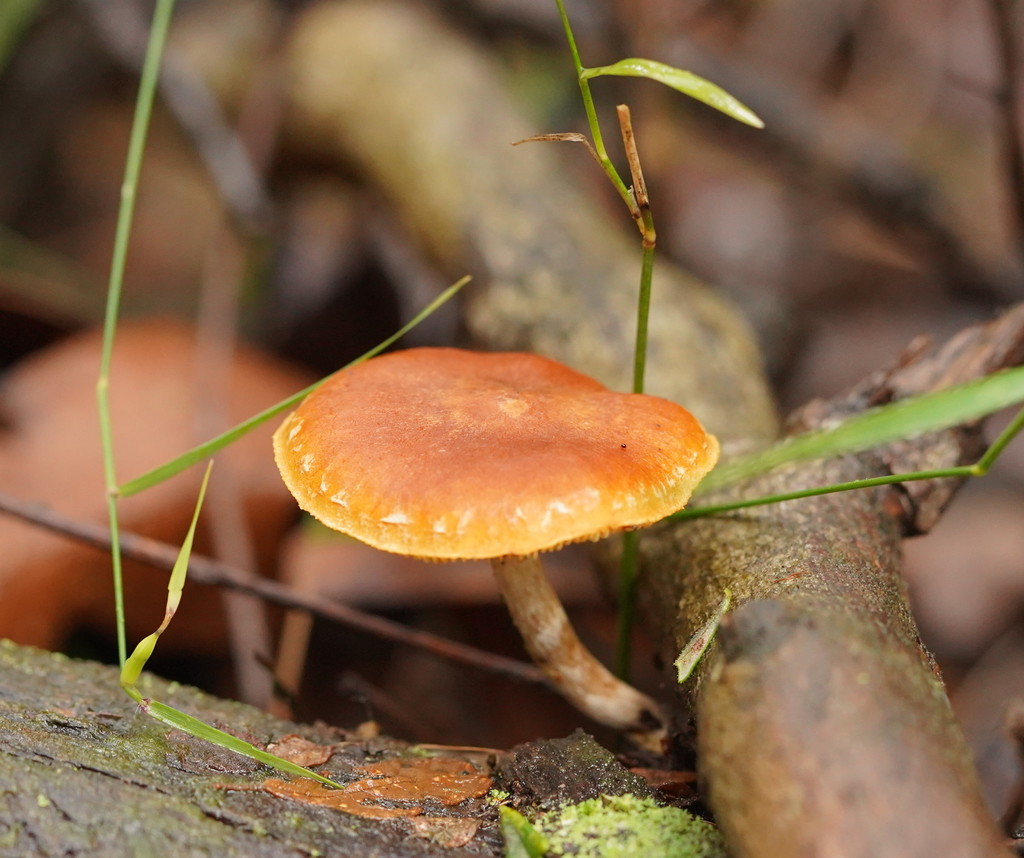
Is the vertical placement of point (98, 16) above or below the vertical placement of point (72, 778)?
above

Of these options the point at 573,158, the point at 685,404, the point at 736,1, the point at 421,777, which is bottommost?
the point at 421,777

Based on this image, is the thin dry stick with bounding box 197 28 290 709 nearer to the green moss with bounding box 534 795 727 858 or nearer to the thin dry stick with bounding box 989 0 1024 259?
the green moss with bounding box 534 795 727 858

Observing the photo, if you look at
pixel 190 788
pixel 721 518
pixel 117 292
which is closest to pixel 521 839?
pixel 190 788

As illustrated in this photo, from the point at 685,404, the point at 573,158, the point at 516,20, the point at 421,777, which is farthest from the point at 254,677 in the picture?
the point at 516,20

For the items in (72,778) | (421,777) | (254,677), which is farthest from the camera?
(254,677)

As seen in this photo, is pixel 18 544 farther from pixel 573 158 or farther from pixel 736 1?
pixel 736 1

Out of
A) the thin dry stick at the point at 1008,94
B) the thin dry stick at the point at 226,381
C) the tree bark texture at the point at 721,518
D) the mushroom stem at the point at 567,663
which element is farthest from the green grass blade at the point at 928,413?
the thin dry stick at the point at 1008,94

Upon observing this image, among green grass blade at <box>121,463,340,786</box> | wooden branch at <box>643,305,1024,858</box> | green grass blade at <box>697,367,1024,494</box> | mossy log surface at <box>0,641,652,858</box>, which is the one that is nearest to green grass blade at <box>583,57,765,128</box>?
green grass blade at <box>697,367,1024,494</box>
